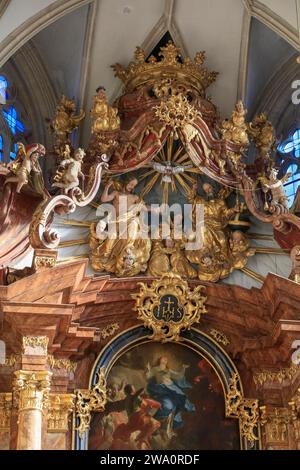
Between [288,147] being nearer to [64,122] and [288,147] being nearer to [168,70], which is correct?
[168,70]

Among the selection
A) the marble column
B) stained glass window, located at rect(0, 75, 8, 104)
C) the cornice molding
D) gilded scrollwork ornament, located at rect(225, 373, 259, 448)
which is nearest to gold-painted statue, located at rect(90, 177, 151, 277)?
the marble column

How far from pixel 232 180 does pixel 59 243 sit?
303cm

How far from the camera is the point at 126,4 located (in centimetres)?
2005

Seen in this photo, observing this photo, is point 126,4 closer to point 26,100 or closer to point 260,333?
point 26,100

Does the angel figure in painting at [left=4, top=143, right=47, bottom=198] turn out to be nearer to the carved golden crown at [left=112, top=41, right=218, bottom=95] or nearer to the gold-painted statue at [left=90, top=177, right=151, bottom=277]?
the gold-painted statue at [left=90, top=177, right=151, bottom=277]

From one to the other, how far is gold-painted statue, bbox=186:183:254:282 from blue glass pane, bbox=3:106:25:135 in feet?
11.9

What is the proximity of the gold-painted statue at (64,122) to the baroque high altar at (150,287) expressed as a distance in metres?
0.03

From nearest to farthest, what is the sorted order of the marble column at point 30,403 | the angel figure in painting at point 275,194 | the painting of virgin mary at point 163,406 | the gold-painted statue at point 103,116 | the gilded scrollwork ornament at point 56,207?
the marble column at point 30,403 → the gilded scrollwork ornament at point 56,207 → the painting of virgin mary at point 163,406 → the angel figure in painting at point 275,194 → the gold-painted statue at point 103,116

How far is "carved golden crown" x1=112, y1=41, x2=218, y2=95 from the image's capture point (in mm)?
19641

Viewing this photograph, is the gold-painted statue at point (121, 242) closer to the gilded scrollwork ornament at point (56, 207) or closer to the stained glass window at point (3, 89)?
the gilded scrollwork ornament at point (56, 207)

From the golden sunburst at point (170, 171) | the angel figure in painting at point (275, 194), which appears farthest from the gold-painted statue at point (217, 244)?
the angel figure in painting at point (275, 194)

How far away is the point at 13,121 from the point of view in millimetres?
20719

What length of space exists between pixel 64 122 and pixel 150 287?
10.7ft

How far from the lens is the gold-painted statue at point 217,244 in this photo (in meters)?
18.7
